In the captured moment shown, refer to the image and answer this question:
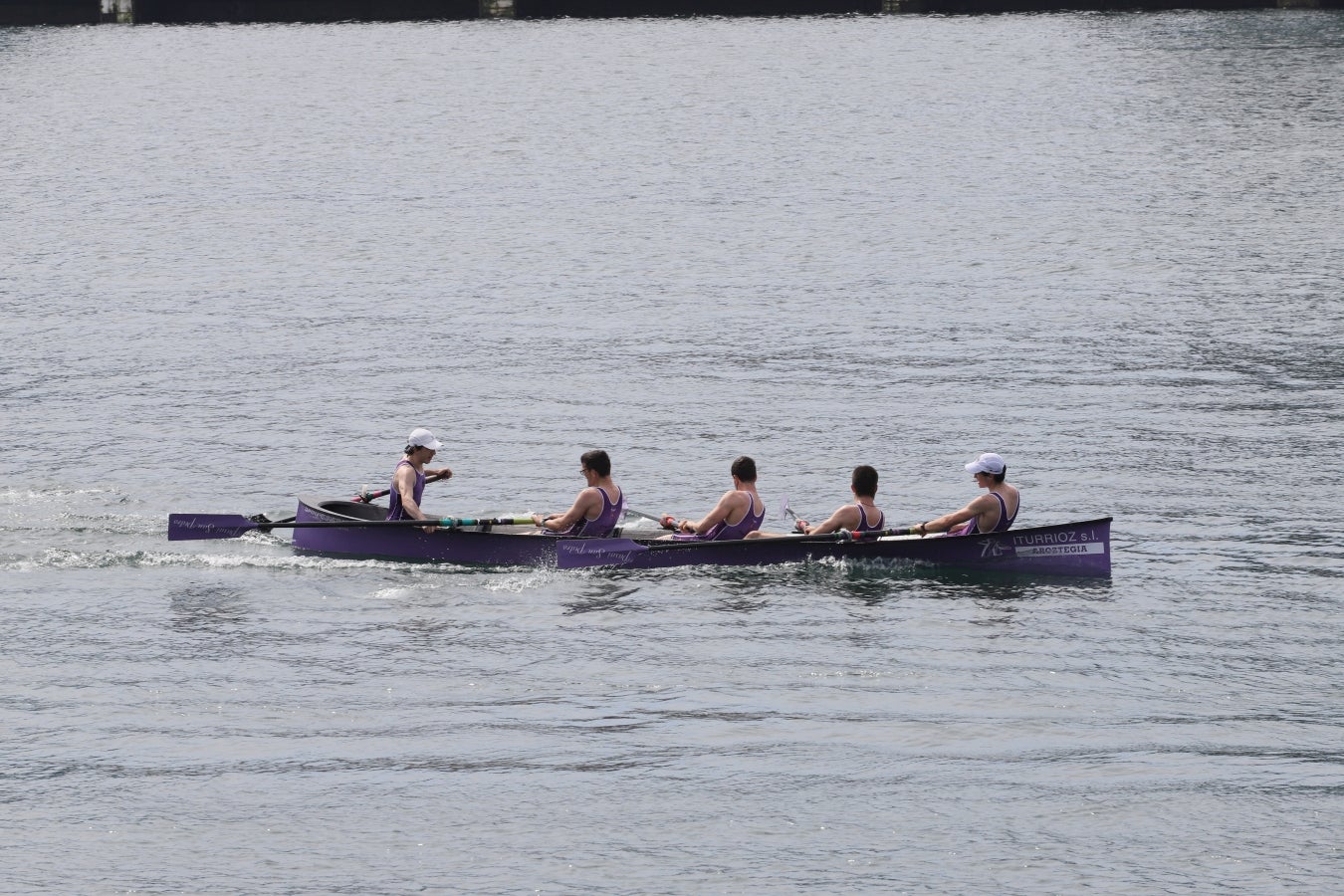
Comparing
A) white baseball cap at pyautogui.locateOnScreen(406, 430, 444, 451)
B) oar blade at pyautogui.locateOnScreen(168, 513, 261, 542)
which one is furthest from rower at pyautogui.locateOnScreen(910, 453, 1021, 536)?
oar blade at pyautogui.locateOnScreen(168, 513, 261, 542)

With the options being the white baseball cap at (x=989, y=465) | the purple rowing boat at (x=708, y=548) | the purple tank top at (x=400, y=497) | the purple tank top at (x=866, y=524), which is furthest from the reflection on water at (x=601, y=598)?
the white baseball cap at (x=989, y=465)

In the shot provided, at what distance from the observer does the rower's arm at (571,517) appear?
27531 mm

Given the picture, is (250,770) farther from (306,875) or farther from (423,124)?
(423,124)

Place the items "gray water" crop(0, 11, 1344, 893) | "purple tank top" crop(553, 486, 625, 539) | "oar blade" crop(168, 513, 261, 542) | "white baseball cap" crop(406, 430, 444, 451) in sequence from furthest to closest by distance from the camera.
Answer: "oar blade" crop(168, 513, 261, 542)
"white baseball cap" crop(406, 430, 444, 451)
"purple tank top" crop(553, 486, 625, 539)
"gray water" crop(0, 11, 1344, 893)

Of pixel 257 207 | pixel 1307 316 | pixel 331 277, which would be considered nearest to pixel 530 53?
pixel 257 207

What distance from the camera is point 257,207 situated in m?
69.9

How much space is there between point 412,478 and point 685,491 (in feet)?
21.4

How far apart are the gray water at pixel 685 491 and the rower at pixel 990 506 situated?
104cm

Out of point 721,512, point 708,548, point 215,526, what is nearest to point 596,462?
point 721,512

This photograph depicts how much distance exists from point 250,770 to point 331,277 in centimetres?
3736

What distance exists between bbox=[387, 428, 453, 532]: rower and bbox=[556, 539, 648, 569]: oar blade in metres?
2.23

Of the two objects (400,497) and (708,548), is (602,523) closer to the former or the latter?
(708,548)

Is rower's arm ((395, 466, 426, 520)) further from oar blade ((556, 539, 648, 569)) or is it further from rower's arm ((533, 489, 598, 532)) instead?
oar blade ((556, 539, 648, 569))

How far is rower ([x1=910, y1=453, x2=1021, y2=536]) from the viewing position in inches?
1055
